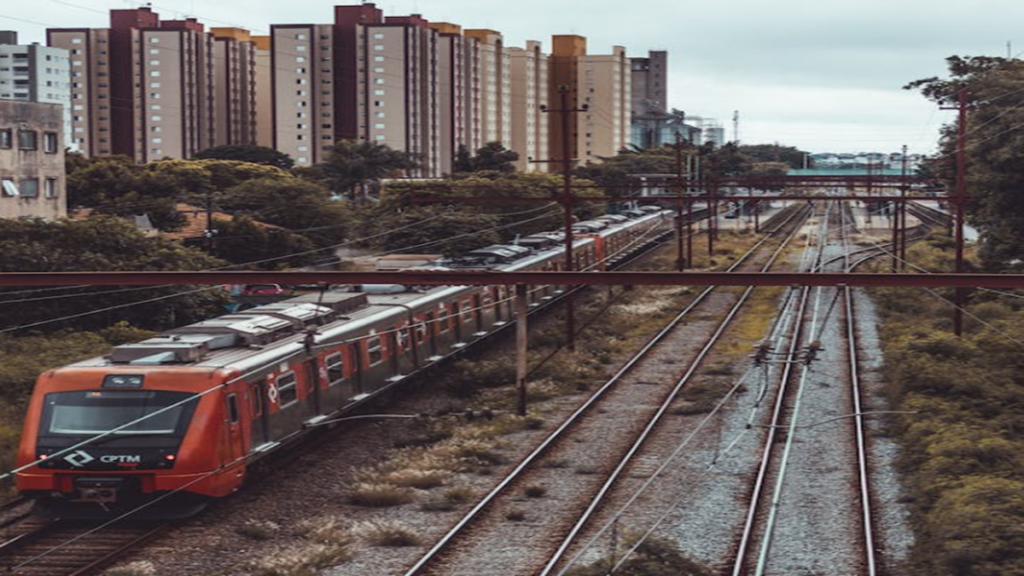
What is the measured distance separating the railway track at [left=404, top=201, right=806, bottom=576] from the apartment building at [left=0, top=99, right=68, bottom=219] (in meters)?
26.6

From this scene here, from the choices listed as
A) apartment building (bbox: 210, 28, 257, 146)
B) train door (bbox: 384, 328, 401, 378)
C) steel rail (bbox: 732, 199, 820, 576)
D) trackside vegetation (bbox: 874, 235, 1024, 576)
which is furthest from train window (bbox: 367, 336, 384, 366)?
apartment building (bbox: 210, 28, 257, 146)

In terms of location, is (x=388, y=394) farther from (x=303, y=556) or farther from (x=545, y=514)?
(x=303, y=556)

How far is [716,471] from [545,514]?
10.3ft

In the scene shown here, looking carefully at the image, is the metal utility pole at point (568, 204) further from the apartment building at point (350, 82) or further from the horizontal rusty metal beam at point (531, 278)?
the apartment building at point (350, 82)

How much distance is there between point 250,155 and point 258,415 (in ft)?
257

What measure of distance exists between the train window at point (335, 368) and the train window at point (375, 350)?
3.73 feet

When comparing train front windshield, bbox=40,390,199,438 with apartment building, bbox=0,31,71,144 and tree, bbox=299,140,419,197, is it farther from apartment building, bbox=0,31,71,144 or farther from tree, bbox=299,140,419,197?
apartment building, bbox=0,31,71,144

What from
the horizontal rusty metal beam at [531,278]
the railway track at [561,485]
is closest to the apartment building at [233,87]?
the railway track at [561,485]

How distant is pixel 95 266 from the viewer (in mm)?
29500

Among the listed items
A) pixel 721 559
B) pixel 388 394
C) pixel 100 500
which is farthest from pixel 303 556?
pixel 388 394

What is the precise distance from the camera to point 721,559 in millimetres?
13258

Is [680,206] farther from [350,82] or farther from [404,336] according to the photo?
[350,82]

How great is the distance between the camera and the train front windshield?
13.9 m

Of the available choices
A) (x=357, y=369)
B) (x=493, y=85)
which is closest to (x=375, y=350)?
(x=357, y=369)
